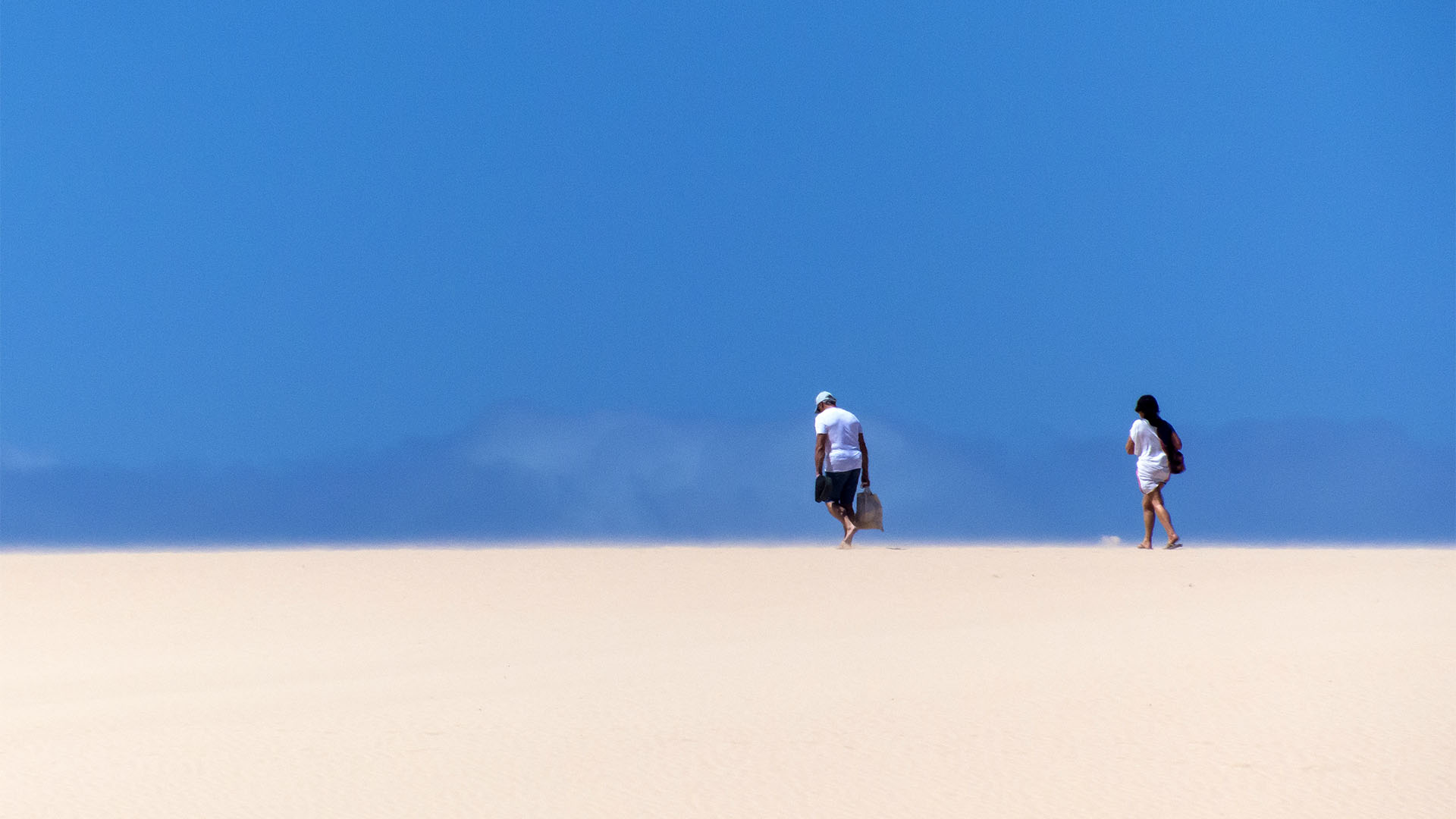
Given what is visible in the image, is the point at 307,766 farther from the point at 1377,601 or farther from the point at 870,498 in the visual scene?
the point at 870,498

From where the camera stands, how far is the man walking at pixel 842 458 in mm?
12719

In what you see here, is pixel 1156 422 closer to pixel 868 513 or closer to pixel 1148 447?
pixel 1148 447

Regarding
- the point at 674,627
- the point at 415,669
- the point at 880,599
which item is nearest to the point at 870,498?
the point at 880,599

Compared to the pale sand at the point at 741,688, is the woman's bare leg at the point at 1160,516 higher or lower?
higher

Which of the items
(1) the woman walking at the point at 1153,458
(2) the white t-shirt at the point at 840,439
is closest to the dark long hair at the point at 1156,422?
(1) the woman walking at the point at 1153,458

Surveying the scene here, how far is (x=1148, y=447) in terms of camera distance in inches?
488

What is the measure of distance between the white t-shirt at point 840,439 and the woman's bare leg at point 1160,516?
9.30ft

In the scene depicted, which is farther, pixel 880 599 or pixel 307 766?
pixel 880 599

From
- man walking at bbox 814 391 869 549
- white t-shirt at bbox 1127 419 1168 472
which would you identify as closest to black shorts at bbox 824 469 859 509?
man walking at bbox 814 391 869 549

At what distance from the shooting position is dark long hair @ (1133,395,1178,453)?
12344mm

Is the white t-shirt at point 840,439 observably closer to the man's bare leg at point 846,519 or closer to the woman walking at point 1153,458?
the man's bare leg at point 846,519

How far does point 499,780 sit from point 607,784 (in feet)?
1.36

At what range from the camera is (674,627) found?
865 centimetres

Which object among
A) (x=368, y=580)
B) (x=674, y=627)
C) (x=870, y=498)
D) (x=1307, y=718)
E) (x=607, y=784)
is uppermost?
(x=870, y=498)
